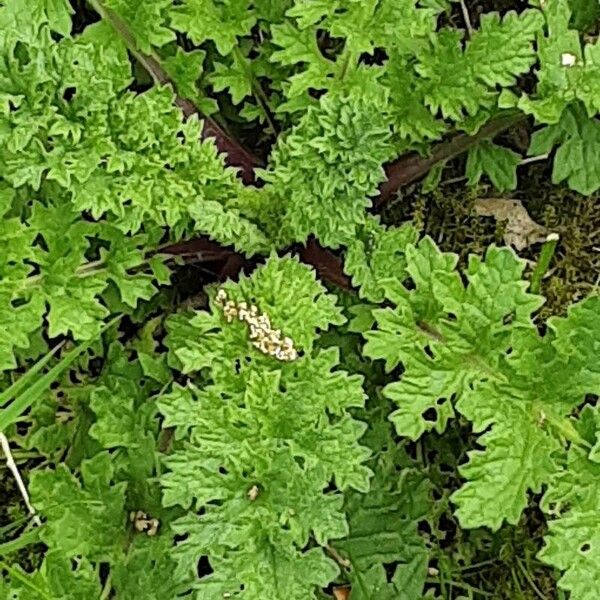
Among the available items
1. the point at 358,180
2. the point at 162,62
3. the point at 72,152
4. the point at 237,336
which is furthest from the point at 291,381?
the point at 162,62

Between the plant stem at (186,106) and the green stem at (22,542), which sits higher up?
the plant stem at (186,106)

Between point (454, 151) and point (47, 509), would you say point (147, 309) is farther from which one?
point (454, 151)

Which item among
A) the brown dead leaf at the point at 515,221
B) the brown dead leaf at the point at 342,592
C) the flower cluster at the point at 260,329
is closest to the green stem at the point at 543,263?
the brown dead leaf at the point at 515,221

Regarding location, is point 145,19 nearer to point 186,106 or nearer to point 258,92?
point 186,106

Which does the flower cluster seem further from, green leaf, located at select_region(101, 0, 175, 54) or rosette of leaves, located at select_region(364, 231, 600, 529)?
green leaf, located at select_region(101, 0, 175, 54)

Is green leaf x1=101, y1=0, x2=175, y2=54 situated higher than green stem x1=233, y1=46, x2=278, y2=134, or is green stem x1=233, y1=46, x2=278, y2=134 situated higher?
green leaf x1=101, y1=0, x2=175, y2=54

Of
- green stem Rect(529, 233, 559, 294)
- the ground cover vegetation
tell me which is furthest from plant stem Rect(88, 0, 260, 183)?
green stem Rect(529, 233, 559, 294)

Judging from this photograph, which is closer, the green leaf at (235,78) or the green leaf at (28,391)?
the green leaf at (28,391)

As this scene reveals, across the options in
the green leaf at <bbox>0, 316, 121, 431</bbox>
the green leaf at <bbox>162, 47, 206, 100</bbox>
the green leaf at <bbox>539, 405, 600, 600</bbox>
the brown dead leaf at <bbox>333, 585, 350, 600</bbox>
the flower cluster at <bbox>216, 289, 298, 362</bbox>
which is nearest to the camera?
the green leaf at <bbox>539, 405, 600, 600</bbox>

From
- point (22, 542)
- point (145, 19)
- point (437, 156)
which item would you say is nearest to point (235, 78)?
point (145, 19)

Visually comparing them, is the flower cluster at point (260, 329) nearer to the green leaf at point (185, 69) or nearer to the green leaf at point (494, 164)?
the green leaf at point (185, 69)
